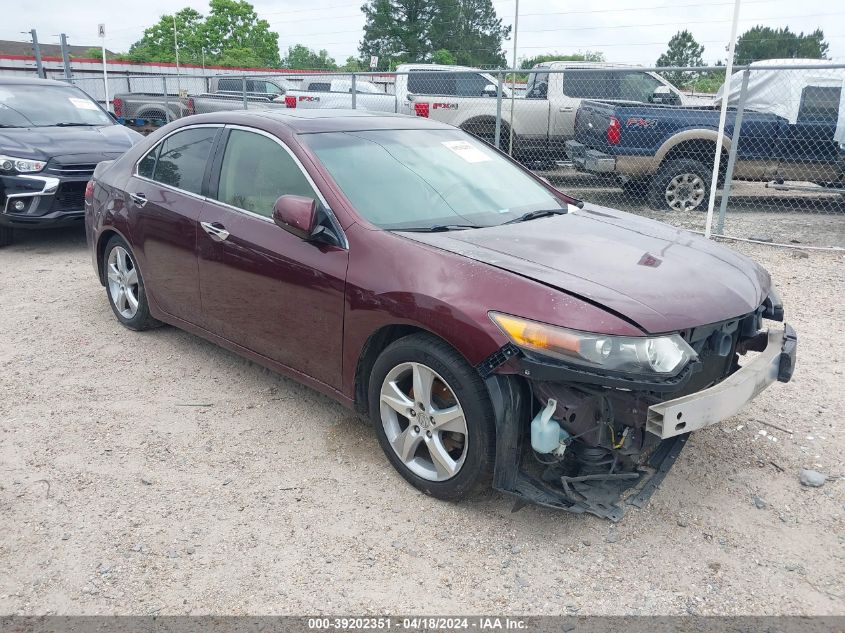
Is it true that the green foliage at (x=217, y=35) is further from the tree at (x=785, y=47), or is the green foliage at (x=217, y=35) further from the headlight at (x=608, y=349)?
the headlight at (x=608, y=349)

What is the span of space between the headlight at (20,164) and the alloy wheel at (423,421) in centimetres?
578

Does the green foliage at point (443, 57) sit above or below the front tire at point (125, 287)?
above

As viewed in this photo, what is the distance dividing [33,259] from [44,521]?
5.20 m

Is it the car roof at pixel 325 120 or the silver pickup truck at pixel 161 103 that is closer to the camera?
the car roof at pixel 325 120

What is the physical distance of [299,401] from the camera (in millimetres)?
4234

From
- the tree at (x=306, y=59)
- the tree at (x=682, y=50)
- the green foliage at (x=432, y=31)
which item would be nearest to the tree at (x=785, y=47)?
the tree at (x=682, y=50)

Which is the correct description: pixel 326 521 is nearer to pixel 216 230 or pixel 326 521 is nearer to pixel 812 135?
pixel 216 230

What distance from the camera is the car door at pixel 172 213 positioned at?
14.3ft

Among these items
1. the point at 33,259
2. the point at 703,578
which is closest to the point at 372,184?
the point at 703,578

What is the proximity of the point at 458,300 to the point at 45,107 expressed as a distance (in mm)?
7576

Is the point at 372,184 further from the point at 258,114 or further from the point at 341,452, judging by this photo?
the point at 341,452

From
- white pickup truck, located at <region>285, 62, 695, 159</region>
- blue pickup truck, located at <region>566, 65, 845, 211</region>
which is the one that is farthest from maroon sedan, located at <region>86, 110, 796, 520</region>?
white pickup truck, located at <region>285, 62, 695, 159</region>

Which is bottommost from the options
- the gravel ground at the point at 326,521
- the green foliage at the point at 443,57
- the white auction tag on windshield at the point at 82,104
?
the gravel ground at the point at 326,521

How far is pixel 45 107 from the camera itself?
8.55m
